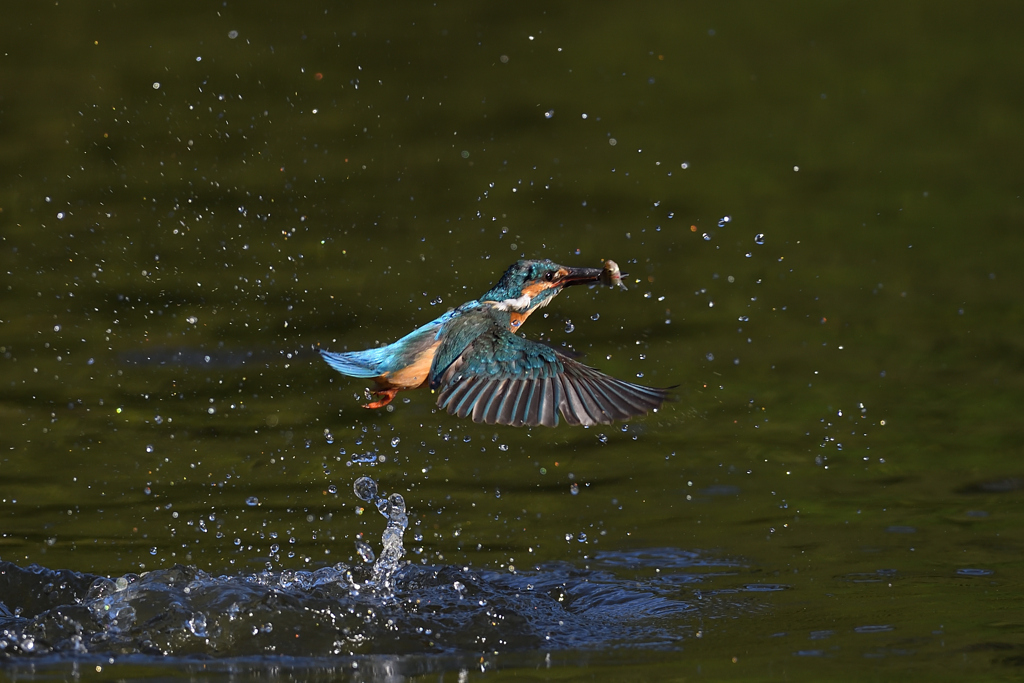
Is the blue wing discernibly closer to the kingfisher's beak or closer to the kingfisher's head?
the kingfisher's head

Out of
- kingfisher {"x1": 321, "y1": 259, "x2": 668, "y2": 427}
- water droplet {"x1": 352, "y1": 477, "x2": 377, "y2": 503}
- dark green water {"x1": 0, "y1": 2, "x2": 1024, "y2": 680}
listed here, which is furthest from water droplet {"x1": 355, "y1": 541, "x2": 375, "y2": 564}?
kingfisher {"x1": 321, "y1": 259, "x2": 668, "y2": 427}

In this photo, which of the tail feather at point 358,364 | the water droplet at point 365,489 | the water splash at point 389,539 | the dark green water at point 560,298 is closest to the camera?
the tail feather at point 358,364

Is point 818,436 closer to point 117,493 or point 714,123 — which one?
point 117,493

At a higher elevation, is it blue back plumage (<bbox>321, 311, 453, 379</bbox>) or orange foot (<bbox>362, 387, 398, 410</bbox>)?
blue back plumage (<bbox>321, 311, 453, 379</bbox>)

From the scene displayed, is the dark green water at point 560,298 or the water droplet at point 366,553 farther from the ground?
the dark green water at point 560,298

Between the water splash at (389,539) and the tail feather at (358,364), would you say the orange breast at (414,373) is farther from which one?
the water splash at (389,539)

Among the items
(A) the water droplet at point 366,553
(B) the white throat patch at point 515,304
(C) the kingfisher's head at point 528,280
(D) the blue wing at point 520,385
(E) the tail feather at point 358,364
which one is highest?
(C) the kingfisher's head at point 528,280

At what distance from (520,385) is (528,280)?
0.55 metres

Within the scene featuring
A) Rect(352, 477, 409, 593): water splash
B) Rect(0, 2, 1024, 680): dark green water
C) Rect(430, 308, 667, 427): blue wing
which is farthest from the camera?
Rect(0, 2, 1024, 680): dark green water

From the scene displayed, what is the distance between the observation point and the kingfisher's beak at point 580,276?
4.48 metres

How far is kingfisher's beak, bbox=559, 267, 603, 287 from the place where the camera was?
4.48 m

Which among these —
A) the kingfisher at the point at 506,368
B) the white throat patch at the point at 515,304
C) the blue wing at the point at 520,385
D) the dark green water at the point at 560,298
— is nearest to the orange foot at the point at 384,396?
the kingfisher at the point at 506,368

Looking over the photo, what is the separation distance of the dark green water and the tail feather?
2.24ft

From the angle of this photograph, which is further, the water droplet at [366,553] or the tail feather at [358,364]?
the water droplet at [366,553]
